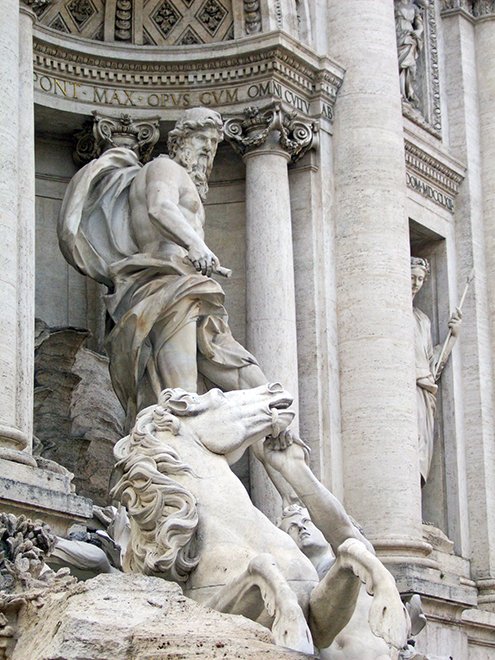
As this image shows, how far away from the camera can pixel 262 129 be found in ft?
50.6

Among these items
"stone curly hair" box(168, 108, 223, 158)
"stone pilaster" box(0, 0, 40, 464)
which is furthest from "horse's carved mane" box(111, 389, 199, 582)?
"stone curly hair" box(168, 108, 223, 158)

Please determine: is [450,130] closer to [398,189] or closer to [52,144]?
[398,189]

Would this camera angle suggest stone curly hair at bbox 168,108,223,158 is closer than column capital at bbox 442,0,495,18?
Yes

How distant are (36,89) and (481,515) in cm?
648

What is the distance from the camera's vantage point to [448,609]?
15195 mm

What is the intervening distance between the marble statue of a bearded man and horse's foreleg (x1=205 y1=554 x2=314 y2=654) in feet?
18.5

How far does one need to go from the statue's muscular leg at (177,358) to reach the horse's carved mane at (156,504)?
193 inches

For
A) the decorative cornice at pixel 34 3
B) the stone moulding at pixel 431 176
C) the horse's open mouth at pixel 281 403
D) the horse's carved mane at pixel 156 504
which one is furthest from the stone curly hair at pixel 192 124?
the horse's carved mane at pixel 156 504

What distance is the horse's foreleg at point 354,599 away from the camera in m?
7.16

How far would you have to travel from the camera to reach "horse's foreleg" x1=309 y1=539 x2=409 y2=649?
23.5 ft

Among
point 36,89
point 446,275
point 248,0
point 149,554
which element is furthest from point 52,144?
point 149,554

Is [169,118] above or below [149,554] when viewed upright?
above

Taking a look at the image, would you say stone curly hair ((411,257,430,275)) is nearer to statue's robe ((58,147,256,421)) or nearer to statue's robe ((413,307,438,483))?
statue's robe ((413,307,438,483))

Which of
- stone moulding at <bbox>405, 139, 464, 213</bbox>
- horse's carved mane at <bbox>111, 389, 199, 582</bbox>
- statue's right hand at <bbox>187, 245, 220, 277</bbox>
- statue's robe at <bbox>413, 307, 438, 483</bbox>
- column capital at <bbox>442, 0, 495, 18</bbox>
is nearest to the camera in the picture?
horse's carved mane at <bbox>111, 389, 199, 582</bbox>
